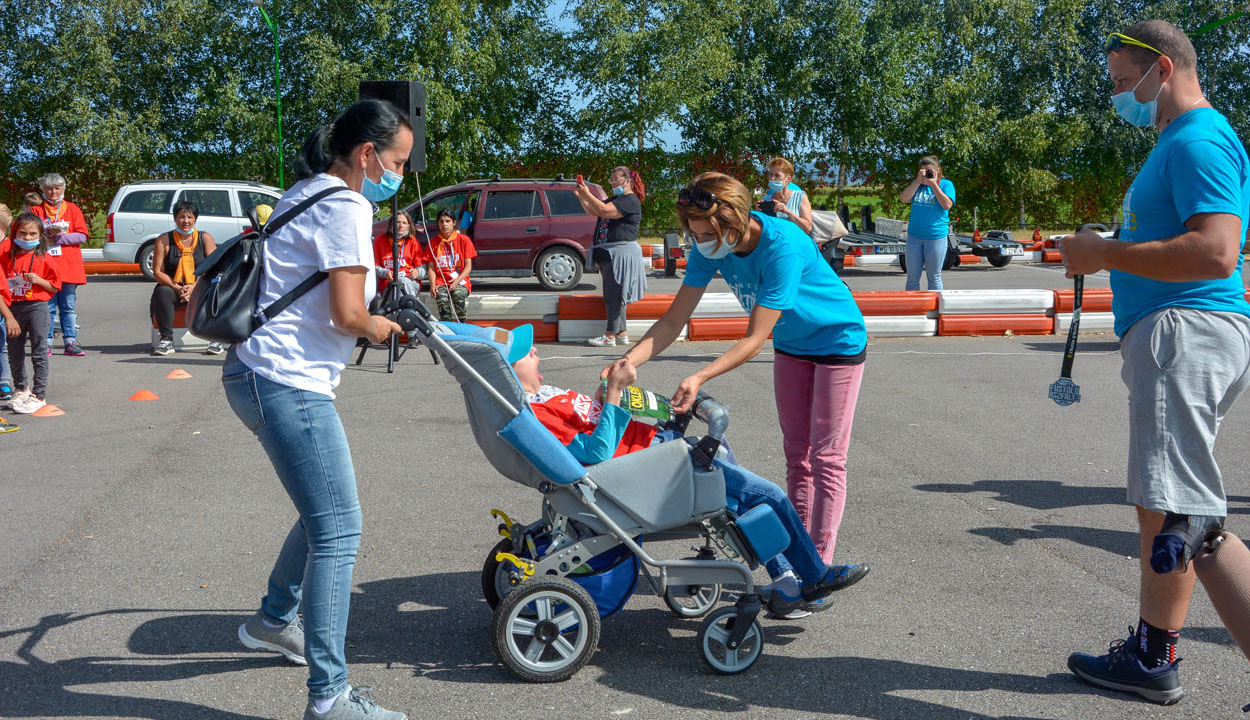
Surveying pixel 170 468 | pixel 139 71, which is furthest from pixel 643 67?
pixel 170 468

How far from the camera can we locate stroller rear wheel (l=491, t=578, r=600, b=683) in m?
3.63

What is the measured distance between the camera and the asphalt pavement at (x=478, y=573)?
3604 mm

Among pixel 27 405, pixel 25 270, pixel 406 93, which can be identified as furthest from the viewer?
pixel 406 93

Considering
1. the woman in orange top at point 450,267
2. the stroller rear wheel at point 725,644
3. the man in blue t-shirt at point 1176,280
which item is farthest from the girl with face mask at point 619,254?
the man in blue t-shirt at point 1176,280

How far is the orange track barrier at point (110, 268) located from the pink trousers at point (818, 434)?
1874 centimetres

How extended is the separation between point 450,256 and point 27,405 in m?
4.96

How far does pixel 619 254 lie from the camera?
36.7ft

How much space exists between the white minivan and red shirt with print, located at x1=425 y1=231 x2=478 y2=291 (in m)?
8.27

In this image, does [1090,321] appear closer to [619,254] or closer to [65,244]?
[619,254]

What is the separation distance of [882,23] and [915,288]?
21.2 m

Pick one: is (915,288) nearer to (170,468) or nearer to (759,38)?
(170,468)

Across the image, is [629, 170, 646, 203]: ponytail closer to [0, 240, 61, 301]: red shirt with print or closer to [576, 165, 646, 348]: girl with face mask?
[576, 165, 646, 348]: girl with face mask

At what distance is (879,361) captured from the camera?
10586mm

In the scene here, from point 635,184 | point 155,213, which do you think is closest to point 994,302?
point 635,184
